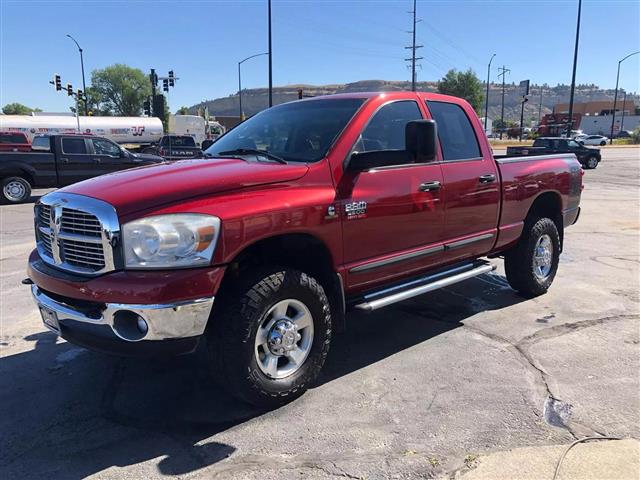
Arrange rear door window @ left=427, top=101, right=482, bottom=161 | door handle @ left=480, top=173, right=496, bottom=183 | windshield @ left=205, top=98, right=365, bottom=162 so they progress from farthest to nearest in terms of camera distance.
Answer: door handle @ left=480, top=173, right=496, bottom=183
rear door window @ left=427, top=101, right=482, bottom=161
windshield @ left=205, top=98, right=365, bottom=162

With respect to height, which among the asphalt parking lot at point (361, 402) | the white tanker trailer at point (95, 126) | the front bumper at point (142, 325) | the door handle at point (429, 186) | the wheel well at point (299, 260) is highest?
the white tanker trailer at point (95, 126)

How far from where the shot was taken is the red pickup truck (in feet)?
9.44

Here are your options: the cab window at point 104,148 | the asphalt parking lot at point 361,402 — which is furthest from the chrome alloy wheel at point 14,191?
the asphalt parking lot at point 361,402

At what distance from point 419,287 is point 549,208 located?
2.66 meters

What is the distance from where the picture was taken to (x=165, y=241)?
285 centimetres

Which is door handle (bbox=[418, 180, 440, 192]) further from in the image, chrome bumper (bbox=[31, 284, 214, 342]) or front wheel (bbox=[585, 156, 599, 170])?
front wheel (bbox=[585, 156, 599, 170])

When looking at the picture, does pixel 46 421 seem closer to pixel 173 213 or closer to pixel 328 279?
pixel 173 213

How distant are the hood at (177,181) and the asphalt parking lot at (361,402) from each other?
139 cm

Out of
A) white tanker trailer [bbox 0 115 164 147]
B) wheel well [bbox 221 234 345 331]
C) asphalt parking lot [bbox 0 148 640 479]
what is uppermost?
white tanker trailer [bbox 0 115 164 147]

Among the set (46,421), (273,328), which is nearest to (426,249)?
(273,328)

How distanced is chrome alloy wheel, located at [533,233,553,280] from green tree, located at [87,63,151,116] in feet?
318

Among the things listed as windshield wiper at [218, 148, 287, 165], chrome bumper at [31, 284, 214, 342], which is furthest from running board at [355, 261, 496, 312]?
chrome bumper at [31, 284, 214, 342]

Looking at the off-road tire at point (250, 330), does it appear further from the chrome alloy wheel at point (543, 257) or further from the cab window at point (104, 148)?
the cab window at point (104, 148)

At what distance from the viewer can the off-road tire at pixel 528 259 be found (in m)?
5.57
